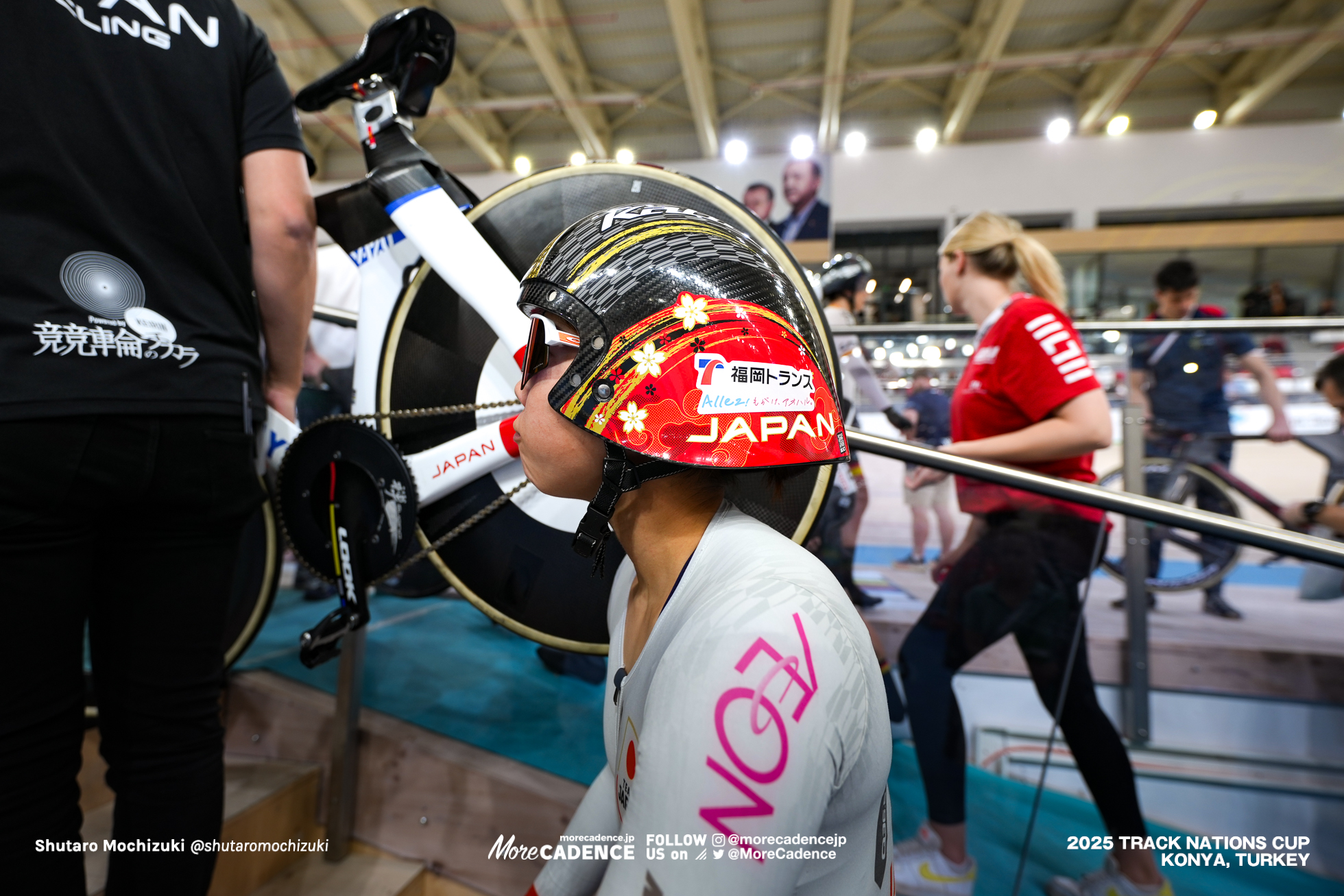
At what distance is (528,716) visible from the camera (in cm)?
210

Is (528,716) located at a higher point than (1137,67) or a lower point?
lower

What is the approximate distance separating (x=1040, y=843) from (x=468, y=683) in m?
1.78

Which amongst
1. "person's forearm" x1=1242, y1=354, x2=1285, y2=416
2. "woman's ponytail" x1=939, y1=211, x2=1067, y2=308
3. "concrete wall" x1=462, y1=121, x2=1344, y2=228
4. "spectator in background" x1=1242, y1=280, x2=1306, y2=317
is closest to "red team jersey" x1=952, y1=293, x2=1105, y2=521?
"woman's ponytail" x1=939, y1=211, x2=1067, y2=308

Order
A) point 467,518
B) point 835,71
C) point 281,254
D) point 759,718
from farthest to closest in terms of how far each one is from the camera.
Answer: point 835,71, point 467,518, point 281,254, point 759,718

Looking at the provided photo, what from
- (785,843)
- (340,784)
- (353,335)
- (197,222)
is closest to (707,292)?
Answer: (785,843)

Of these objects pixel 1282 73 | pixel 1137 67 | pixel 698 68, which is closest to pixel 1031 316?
pixel 698 68

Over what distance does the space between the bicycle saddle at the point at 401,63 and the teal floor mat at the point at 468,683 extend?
1.52m

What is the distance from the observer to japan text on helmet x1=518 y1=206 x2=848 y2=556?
0.73 metres

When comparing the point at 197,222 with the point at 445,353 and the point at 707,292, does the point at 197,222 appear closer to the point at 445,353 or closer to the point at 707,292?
the point at 445,353

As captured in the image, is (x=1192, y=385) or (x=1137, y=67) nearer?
(x=1192, y=385)

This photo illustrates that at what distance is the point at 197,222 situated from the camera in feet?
3.53

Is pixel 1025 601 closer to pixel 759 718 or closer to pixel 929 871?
pixel 929 871

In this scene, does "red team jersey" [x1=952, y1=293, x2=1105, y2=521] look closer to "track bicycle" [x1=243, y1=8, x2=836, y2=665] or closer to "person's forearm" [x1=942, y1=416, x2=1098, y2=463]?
"person's forearm" [x1=942, y1=416, x2=1098, y2=463]

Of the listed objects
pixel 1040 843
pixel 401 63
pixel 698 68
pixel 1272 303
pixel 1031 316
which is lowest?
pixel 1040 843
